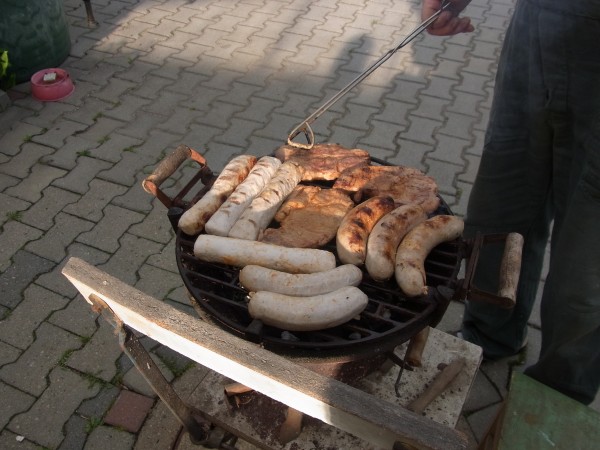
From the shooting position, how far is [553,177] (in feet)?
7.76

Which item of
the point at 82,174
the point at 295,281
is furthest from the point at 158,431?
the point at 82,174

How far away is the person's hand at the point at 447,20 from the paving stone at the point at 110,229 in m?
2.80

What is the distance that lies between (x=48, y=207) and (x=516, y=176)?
3.75m

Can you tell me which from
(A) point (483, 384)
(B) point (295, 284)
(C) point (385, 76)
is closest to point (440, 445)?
(B) point (295, 284)

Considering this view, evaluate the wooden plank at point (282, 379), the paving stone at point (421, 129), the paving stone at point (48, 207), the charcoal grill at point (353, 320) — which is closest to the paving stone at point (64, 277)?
the paving stone at point (48, 207)

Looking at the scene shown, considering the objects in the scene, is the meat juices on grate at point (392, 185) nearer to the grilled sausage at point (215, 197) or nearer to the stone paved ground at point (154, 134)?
the grilled sausage at point (215, 197)

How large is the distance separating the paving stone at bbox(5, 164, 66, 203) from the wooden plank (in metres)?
3.27

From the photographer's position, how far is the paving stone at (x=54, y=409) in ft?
9.32

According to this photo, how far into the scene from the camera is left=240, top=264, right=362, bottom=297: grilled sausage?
179 centimetres

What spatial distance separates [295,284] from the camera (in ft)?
5.85

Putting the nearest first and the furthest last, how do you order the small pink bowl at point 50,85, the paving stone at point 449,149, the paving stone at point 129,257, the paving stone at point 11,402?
the paving stone at point 11,402
the paving stone at point 129,257
the paving stone at point 449,149
the small pink bowl at point 50,85

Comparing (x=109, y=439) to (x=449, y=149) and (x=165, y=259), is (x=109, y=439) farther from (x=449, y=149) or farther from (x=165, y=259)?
(x=449, y=149)

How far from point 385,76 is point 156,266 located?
146 inches

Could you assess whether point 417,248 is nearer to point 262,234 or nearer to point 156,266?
point 262,234
